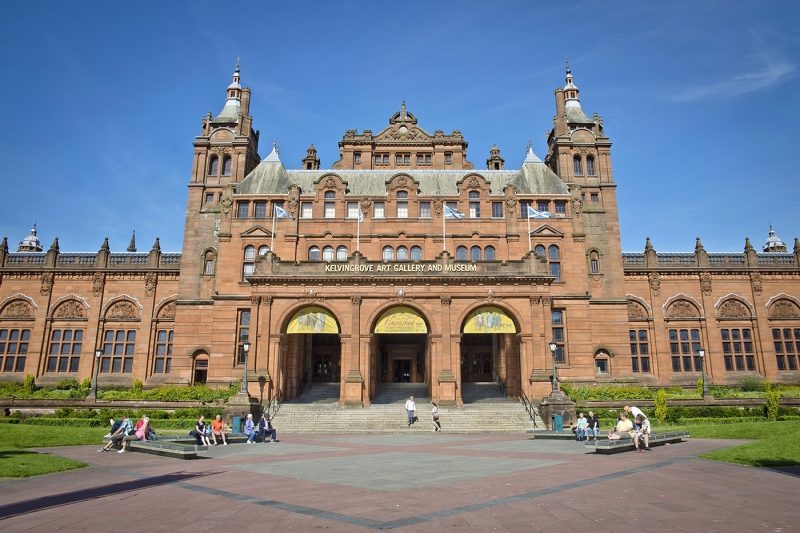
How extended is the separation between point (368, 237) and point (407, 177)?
A: 7162 mm

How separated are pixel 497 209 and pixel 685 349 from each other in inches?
953

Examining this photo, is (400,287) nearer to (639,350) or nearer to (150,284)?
(639,350)

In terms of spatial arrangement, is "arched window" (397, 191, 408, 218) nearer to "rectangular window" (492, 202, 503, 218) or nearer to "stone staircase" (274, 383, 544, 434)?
"rectangular window" (492, 202, 503, 218)

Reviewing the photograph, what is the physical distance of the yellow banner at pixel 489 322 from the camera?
41000mm

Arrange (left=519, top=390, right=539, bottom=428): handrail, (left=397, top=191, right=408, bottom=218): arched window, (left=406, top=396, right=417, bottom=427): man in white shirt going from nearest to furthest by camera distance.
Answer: (left=406, top=396, right=417, bottom=427): man in white shirt < (left=519, top=390, right=539, bottom=428): handrail < (left=397, top=191, right=408, bottom=218): arched window

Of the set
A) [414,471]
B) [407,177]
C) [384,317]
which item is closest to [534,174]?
[407,177]

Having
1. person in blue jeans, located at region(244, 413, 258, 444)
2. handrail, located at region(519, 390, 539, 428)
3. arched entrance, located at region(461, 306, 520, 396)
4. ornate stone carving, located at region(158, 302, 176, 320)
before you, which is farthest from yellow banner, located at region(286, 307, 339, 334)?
ornate stone carving, located at region(158, 302, 176, 320)

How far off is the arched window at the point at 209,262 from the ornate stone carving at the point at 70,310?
50.0 feet

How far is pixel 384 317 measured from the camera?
136 ft

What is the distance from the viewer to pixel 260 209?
51.2 metres

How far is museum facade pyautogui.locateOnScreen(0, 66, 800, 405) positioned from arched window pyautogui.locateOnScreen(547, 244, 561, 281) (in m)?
0.19

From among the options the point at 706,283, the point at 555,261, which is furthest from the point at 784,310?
the point at 555,261

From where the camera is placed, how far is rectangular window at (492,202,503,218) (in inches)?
1977

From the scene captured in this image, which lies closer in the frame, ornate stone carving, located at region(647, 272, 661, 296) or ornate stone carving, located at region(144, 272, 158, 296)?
ornate stone carving, located at region(647, 272, 661, 296)
